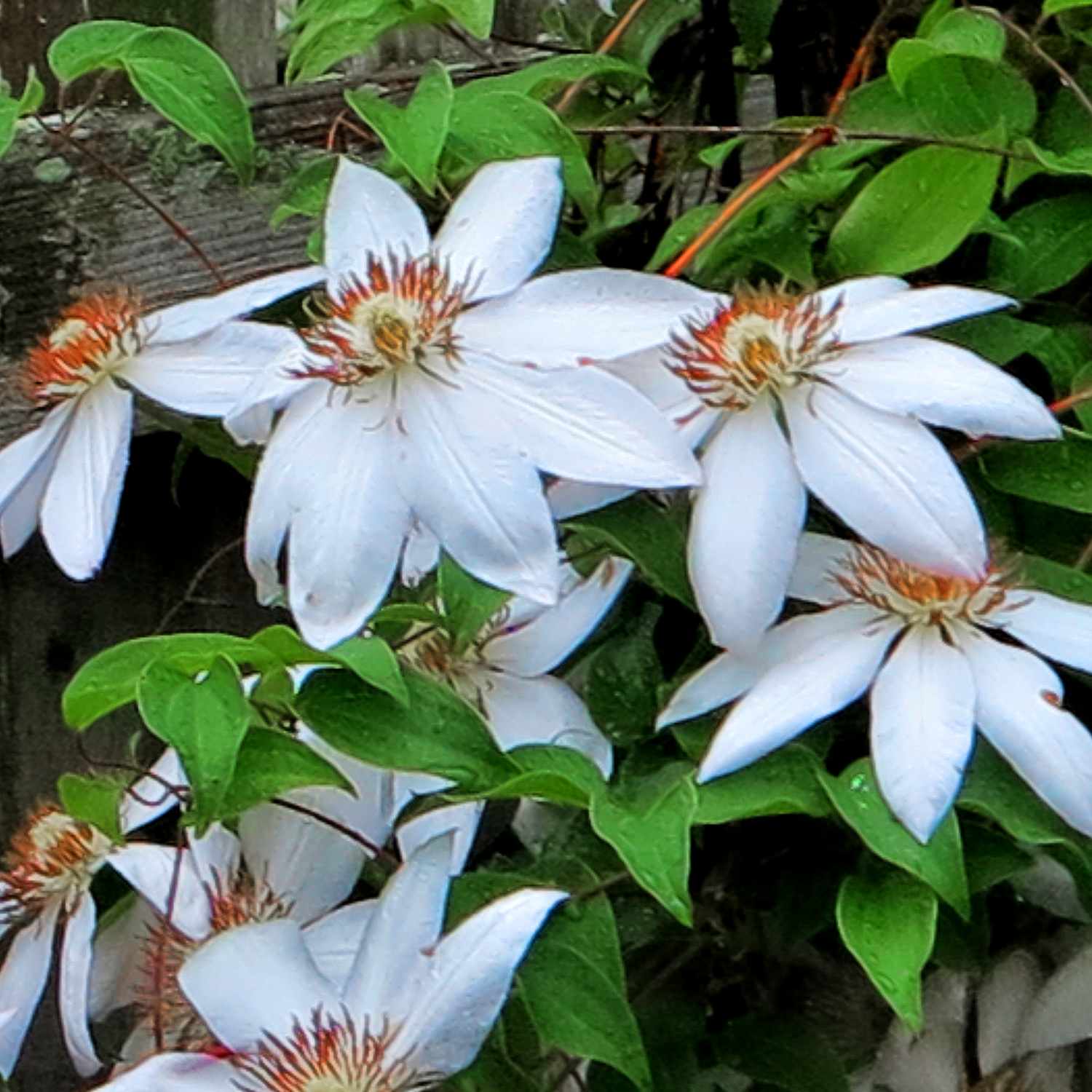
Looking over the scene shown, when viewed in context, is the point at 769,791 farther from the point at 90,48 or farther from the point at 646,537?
the point at 90,48

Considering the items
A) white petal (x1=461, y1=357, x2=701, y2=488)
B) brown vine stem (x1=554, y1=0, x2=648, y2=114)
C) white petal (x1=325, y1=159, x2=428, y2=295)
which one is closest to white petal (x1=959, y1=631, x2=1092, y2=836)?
white petal (x1=461, y1=357, x2=701, y2=488)

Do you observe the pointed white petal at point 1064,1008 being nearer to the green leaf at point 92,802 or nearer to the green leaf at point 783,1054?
the green leaf at point 783,1054

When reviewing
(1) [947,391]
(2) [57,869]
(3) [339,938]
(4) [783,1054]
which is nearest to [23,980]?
(2) [57,869]

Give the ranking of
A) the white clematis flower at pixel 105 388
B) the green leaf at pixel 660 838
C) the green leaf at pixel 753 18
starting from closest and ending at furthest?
the green leaf at pixel 660 838, the white clematis flower at pixel 105 388, the green leaf at pixel 753 18

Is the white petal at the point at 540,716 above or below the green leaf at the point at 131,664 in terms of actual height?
below

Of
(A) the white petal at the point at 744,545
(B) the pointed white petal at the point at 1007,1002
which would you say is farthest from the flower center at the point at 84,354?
(B) the pointed white petal at the point at 1007,1002

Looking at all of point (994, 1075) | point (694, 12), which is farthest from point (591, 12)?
point (994, 1075)
